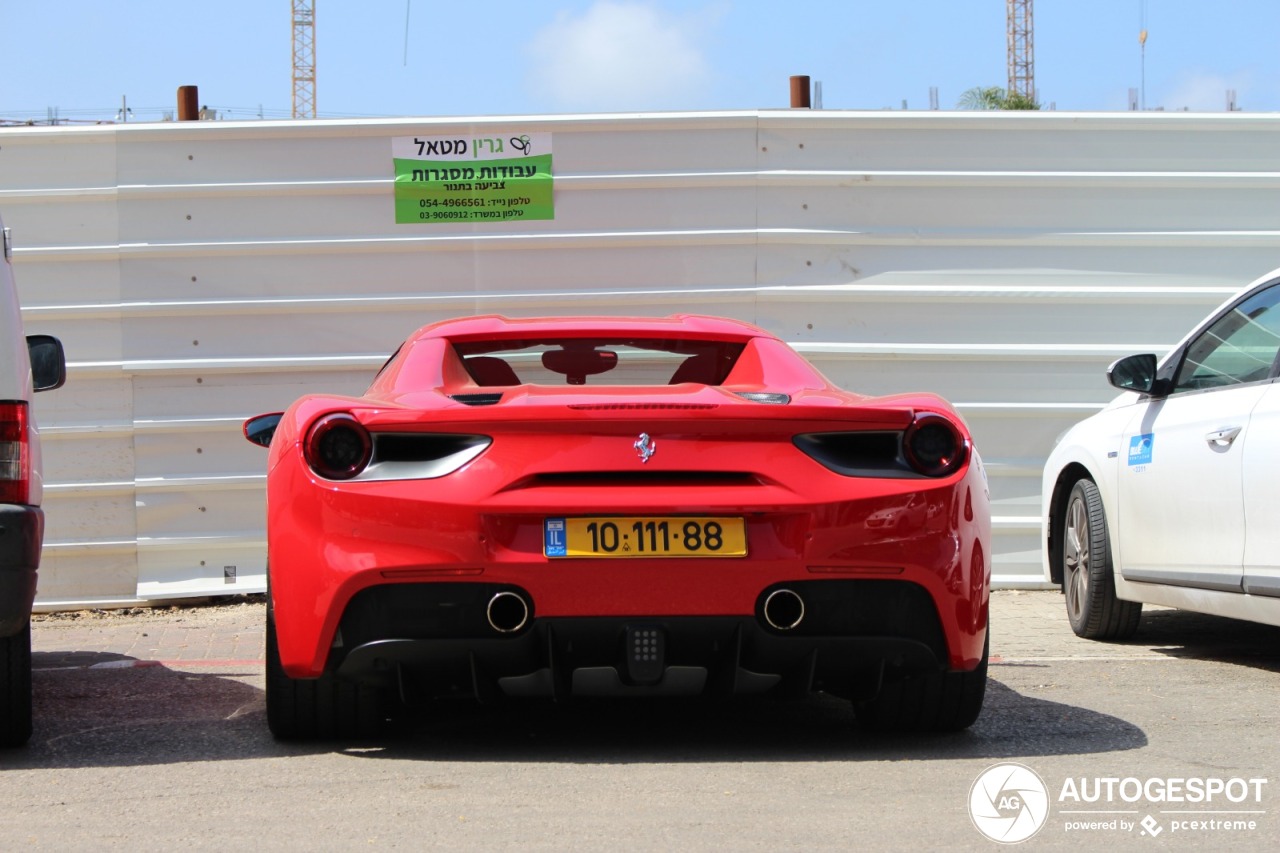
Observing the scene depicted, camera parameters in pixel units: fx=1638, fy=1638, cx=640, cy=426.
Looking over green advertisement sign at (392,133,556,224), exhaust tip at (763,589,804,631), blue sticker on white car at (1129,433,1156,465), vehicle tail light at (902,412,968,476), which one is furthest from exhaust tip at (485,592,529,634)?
green advertisement sign at (392,133,556,224)

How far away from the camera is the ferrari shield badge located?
413cm

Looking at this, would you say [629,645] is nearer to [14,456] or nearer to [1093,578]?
[14,456]

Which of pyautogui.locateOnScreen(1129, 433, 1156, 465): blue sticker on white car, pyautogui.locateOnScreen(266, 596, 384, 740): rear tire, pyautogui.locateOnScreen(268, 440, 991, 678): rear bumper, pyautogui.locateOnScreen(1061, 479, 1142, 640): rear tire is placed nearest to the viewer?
pyautogui.locateOnScreen(268, 440, 991, 678): rear bumper

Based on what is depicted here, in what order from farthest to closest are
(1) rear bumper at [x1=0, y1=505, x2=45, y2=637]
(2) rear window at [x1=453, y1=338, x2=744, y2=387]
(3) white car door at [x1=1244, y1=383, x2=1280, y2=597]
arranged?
(3) white car door at [x1=1244, y1=383, x2=1280, y2=597]
(2) rear window at [x1=453, y1=338, x2=744, y2=387]
(1) rear bumper at [x1=0, y1=505, x2=45, y2=637]

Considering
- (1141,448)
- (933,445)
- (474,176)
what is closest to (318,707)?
(933,445)

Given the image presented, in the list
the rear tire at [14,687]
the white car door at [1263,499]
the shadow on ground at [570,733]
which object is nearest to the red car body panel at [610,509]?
the shadow on ground at [570,733]

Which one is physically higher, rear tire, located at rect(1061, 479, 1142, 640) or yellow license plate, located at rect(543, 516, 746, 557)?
yellow license plate, located at rect(543, 516, 746, 557)

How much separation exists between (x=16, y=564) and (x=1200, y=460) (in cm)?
417

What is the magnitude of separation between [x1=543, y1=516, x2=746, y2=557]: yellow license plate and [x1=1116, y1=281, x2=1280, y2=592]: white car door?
2620 millimetres

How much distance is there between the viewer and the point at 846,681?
440 centimetres

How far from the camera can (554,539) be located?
4082 millimetres

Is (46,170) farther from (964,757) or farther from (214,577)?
(964,757)

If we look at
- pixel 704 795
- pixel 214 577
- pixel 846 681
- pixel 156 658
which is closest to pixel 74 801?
pixel 704 795

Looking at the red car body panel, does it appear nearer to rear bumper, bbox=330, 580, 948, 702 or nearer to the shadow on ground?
rear bumper, bbox=330, 580, 948, 702
